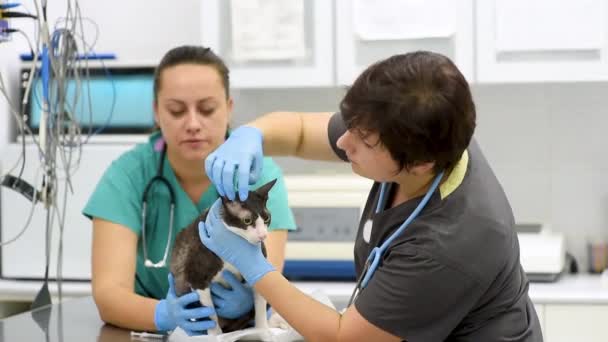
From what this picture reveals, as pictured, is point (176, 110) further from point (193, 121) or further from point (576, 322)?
point (576, 322)

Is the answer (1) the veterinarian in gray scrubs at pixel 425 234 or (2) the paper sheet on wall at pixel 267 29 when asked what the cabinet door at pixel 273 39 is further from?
(1) the veterinarian in gray scrubs at pixel 425 234

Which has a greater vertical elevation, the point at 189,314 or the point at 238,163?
the point at 238,163

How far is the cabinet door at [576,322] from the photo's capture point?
2365mm

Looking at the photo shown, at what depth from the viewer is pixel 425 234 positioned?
1.23 m

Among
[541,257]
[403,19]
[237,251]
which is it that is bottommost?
[541,257]

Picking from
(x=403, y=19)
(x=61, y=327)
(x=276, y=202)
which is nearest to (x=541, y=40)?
(x=403, y=19)

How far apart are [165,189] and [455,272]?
85 cm

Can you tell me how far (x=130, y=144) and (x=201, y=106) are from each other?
921mm

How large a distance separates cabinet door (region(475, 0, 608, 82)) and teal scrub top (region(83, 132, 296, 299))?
94cm

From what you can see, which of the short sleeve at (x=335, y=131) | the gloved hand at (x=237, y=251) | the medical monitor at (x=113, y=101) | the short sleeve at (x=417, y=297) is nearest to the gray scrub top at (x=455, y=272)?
the short sleeve at (x=417, y=297)

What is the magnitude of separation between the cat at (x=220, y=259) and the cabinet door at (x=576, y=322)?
1.14 meters

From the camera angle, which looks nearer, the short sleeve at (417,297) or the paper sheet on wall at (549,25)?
the short sleeve at (417,297)

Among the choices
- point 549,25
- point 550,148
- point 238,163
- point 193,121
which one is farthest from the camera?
point 550,148

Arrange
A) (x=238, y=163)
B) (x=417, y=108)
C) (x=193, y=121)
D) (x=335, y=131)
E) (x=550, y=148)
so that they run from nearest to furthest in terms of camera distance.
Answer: (x=417, y=108)
(x=238, y=163)
(x=335, y=131)
(x=193, y=121)
(x=550, y=148)
